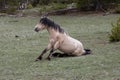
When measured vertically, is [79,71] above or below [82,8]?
above

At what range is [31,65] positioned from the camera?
8.32 meters

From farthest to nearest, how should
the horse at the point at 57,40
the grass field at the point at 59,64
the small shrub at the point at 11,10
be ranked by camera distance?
the small shrub at the point at 11,10, the horse at the point at 57,40, the grass field at the point at 59,64

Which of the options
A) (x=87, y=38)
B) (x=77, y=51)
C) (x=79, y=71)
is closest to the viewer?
(x=79, y=71)

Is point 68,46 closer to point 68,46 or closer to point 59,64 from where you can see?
point 68,46

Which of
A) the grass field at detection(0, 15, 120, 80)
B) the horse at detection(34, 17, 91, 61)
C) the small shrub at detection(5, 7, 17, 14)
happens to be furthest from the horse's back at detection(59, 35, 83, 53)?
the small shrub at detection(5, 7, 17, 14)

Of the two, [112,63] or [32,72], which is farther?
[112,63]

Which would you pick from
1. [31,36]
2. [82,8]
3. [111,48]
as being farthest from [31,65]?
[82,8]

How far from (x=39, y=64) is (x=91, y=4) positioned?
63.1 ft

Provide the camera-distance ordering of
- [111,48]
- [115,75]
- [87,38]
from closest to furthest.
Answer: [115,75]
[111,48]
[87,38]

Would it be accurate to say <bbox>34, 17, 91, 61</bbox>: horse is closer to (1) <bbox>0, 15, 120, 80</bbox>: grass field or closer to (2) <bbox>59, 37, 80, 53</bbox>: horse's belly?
(2) <bbox>59, 37, 80, 53</bbox>: horse's belly

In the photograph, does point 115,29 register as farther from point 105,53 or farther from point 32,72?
point 32,72

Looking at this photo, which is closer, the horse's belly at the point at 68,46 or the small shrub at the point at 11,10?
the horse's belly at the point at 68,46

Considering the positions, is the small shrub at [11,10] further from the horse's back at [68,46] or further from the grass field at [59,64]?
the horse's back at [68,46]

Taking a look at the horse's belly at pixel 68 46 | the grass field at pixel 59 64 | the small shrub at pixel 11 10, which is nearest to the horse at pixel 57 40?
the horse's belly at pixel 68 46
